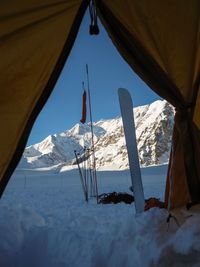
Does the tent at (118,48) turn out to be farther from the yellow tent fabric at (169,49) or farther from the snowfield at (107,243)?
the snowfield at (107,243)

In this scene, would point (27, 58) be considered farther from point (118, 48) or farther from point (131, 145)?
point (131, 145)

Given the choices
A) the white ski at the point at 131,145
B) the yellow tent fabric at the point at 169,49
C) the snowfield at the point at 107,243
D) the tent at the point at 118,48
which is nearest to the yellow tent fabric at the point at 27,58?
the tent at the point at 118,48

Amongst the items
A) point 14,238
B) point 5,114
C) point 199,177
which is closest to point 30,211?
point 14,238

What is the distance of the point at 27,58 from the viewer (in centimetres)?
265

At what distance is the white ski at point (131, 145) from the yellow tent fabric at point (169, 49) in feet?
5.34

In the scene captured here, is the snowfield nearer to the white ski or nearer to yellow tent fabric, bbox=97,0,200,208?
yellow tent fabric, bbox=97,0,200,208

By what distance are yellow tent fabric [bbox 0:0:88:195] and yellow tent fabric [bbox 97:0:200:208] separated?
350 mm

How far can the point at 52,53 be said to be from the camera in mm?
2736

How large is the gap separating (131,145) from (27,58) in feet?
8.14

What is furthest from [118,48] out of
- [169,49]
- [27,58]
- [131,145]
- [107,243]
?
[131,145]

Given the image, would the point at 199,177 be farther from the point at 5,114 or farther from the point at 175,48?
the point at 5,114

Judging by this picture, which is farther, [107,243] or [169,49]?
[107,243]

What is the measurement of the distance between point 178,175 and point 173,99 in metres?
0.72

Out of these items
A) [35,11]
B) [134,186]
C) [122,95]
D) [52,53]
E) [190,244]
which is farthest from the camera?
[122,95]
